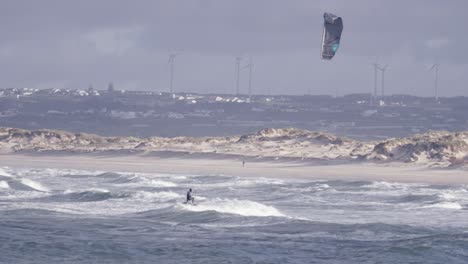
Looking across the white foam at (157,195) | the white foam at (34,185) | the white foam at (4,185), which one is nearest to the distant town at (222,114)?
the white foam at (34,185)

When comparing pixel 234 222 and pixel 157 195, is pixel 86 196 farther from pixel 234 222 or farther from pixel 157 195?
pixel 234 222

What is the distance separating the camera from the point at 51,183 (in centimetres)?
3052

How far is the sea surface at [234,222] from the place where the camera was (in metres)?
16.6

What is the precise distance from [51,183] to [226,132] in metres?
35.8

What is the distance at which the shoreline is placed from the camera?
100ft

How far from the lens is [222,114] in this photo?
83312mm

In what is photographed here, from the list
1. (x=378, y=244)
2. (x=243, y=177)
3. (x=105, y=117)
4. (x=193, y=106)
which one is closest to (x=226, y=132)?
(x=105, y=117)

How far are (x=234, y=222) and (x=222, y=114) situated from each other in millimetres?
62711

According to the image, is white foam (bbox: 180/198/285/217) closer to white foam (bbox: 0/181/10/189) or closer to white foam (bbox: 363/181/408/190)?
white foam (bbox: 363/181/408/190)

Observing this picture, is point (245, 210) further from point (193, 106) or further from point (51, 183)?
point (193, 106)

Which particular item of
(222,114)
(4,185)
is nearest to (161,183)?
(4,185)

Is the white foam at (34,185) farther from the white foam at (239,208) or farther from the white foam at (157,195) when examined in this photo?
the white foam at (239,208)

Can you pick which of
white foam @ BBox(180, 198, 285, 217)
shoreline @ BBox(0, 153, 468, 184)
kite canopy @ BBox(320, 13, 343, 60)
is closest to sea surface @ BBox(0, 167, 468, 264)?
white foam @ BBox(180, 198, 285, 217)

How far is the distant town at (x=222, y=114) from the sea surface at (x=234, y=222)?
33119 millimetres
